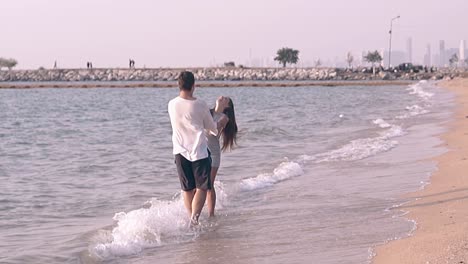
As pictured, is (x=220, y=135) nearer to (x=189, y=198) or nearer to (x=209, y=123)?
(x=209, y=123)

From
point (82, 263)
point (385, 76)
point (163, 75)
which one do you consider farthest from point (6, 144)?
point (163, 75)

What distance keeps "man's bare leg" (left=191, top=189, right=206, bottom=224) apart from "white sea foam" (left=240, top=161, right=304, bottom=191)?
285cm

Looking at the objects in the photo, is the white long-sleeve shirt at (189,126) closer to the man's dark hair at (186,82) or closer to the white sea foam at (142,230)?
the man's dark hair at (186,82)

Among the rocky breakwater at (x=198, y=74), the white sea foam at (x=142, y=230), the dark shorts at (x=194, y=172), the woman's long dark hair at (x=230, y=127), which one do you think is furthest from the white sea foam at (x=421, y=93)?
the rocky breakwater at (x=198, y=74)

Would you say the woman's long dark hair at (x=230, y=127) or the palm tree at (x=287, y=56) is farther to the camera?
the palm tree at (x=287, y=56)

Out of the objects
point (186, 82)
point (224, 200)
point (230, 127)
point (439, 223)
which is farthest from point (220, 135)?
point (439, 223)

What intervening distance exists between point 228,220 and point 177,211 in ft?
2.14

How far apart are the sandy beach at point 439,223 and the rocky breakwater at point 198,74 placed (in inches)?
4071

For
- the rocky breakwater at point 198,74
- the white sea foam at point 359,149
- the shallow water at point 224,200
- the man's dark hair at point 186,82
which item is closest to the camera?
the shallow water at point 224,200

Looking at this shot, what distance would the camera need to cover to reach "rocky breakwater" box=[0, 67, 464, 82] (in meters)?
117

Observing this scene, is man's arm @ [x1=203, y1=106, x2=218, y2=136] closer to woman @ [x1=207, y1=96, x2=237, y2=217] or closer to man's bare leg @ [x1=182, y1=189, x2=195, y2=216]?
woman @ [x1=207, y1=96, x2=237, y2=217]

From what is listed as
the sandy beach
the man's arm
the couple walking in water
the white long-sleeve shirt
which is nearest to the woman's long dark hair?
the couple walking in water

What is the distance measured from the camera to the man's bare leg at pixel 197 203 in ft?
26.9

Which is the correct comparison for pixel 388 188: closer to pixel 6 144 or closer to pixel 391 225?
pixel 391 225
